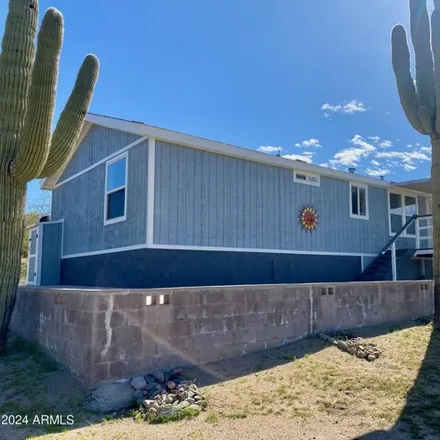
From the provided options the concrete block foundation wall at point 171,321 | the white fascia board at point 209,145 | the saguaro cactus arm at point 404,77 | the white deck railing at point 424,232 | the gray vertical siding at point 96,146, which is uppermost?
the saguaro cactus arm at point 404,77

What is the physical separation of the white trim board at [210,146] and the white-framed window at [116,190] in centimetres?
83

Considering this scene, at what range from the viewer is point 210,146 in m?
9.43

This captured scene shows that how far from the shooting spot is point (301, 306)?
799 centimetres

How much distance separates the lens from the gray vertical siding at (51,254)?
41.6 feet

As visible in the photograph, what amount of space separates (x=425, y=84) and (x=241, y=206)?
494cm

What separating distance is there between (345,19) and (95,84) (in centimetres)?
791

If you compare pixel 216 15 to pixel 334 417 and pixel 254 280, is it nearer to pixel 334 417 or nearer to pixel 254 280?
pixel 254 280

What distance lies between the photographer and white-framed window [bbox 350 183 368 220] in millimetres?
13055

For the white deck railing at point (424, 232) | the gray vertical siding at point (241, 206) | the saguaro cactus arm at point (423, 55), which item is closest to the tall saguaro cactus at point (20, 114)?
the gray vertical siding at point (241, 206)

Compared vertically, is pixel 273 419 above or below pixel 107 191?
below

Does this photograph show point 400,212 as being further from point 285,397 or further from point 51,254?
point 51,254

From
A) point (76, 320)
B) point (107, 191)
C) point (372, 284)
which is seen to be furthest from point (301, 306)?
point (107, 191)

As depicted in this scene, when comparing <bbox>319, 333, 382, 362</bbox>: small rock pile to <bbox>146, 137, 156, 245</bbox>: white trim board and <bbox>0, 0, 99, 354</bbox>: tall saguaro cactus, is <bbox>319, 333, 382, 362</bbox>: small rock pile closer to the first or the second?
<bbox>146, 137, 156, 245</bbox>: white trim board

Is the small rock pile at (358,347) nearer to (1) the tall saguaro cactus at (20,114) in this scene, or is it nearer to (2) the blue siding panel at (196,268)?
(2) the blue siding panel at (196,268)
